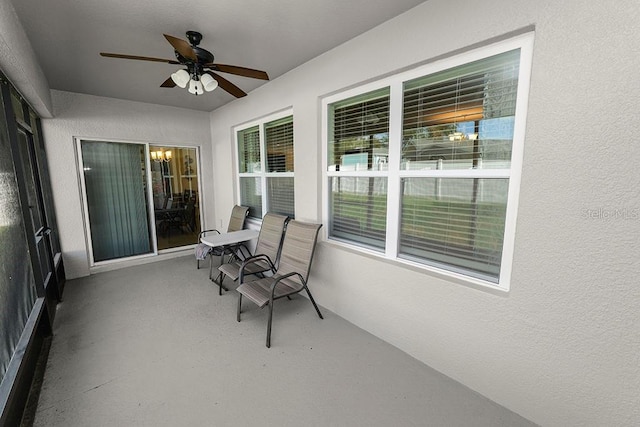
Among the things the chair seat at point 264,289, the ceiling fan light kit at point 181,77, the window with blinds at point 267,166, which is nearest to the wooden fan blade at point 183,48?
the ceiling fan light kit at point 181,77

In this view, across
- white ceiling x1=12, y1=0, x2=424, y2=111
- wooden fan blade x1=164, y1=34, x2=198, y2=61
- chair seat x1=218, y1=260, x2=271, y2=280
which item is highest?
white ceiling x1=12, y1=0, x2=424, y2=111

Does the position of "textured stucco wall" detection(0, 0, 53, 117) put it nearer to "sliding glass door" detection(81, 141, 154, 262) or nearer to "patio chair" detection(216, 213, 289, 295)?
"sliding glass door" detection(81, 141, 154, 262)

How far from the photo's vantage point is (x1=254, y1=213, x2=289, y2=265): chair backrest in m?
3.16

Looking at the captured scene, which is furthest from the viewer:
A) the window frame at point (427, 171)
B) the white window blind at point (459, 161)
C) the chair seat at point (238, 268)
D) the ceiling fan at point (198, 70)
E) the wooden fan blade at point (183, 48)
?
the chair seat at point (238, 268)

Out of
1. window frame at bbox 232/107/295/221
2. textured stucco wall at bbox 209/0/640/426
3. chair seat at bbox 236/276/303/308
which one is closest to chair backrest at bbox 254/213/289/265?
chair seat at bbox 236/276/303/308

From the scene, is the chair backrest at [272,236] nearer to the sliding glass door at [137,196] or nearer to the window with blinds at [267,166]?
the window with blinds at [267,166]

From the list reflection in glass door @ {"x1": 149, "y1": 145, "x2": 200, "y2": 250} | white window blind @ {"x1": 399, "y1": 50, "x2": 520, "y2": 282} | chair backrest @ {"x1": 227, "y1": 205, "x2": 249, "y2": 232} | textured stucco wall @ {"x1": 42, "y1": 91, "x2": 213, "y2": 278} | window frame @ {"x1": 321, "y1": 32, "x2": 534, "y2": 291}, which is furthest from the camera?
reflection in glass door @ {"x1": 149, "y1": 145, "x2": 200, "y2": 250}

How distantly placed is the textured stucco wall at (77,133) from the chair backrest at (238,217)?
1.71 m

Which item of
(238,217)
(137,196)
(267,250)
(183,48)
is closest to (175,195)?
(137,196)

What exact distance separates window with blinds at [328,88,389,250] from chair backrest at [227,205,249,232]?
1.83 meters

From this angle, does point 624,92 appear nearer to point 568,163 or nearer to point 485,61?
point 568,163

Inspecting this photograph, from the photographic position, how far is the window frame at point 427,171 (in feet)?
5.09

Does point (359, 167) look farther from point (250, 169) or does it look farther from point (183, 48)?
point (250, 169)

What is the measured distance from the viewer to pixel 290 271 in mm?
2832
